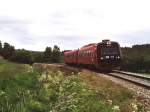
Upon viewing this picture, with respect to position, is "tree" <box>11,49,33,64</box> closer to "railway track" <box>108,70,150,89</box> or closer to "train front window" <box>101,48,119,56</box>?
"train front window" <box>101,48,119,56</box>

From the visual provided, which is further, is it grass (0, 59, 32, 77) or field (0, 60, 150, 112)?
grass (0, 59, 32, 77)

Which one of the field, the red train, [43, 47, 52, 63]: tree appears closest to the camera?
the field

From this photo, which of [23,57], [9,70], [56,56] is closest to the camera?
[9,70]

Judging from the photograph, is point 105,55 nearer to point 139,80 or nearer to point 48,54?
point 139,80

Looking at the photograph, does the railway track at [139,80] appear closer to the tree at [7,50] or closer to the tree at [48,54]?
the tree at [7,50]

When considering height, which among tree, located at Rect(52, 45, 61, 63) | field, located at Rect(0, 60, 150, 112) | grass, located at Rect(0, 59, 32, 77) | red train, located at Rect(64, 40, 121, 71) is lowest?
field, located at Rect(0, 60, 150, 112)

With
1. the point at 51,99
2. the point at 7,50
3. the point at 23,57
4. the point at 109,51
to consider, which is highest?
the point at 7,50

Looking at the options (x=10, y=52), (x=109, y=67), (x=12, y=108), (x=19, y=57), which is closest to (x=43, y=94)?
(x=12, y=108)

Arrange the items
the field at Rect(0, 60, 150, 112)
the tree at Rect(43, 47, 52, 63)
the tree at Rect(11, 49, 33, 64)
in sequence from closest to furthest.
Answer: the field at Rect(0, 60, 150, 112)
the tree at Rect(11, 49, 33, 64)
the tree at Rect(43, 47, 52, 63)

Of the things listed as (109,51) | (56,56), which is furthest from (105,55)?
(56,56)

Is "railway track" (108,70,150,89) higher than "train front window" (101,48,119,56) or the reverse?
the reverse

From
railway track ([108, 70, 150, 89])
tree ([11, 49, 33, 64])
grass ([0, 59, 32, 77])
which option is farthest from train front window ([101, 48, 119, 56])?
tree ([11, 49, 33, 64])

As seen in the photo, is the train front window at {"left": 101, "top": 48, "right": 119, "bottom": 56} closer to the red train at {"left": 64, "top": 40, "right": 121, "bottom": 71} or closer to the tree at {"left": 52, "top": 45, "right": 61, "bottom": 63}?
the red train at {"left": 64, "top": 40, "right": 121, "bottom": 71}

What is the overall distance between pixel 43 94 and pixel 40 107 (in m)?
2.23
